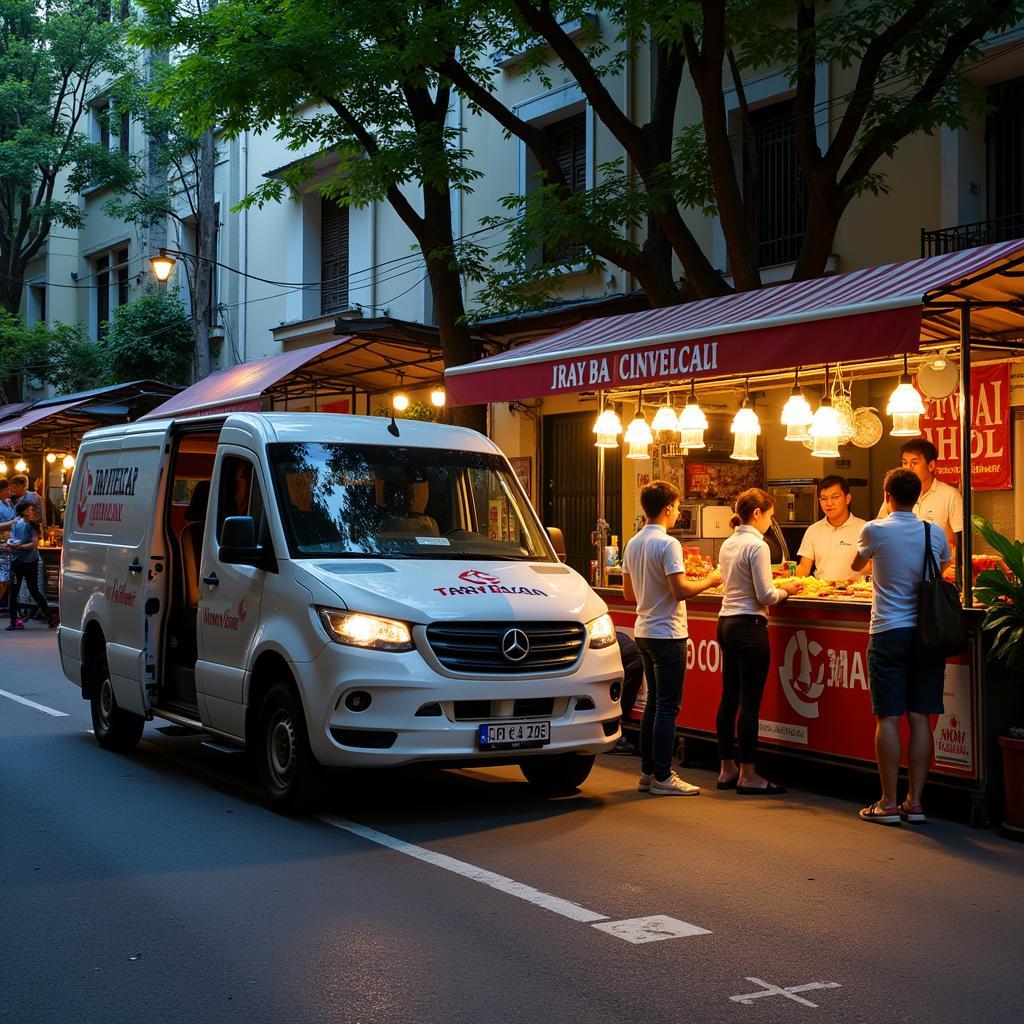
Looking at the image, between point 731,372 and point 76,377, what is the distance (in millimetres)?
25200

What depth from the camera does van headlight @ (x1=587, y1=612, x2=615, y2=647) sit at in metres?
7.99

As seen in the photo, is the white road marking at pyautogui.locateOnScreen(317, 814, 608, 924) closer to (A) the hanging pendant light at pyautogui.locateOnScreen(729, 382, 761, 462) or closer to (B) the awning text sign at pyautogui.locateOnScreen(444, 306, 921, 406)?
(B) the awning text sign at pyautogui.locateOnScreen(444, 306, 921, 406)

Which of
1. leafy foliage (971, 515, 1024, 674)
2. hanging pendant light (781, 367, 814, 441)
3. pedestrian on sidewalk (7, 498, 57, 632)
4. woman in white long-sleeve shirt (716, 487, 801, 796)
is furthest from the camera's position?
pedestrian on sidewalk (7, 498, 57, 632)

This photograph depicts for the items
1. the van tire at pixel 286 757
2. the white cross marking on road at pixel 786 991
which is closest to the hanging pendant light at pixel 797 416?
the van tire at pixel 286 757

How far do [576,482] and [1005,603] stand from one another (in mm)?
10683

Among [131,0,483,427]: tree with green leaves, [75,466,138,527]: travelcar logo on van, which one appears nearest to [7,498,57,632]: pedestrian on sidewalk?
[131,0,483,427]: tree with green leaves

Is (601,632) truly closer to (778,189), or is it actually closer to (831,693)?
(831,693)

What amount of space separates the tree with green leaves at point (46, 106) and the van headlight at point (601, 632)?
23625mm

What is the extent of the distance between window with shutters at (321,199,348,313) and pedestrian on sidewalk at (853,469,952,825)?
16009mm

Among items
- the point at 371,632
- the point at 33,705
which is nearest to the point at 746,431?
the point at 371,632

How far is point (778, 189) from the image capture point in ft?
50.5

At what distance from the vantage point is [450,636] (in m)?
7.40

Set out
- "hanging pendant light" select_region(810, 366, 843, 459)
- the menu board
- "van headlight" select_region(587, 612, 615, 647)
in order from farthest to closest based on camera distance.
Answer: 1. the menu board
2. "hanging pendant light" select_region(810, 366, 843, 459)
3. "van headlight" select_region(587, 612, 615, 647)

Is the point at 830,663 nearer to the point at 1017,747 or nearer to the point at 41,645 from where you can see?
the point at 1017,747
